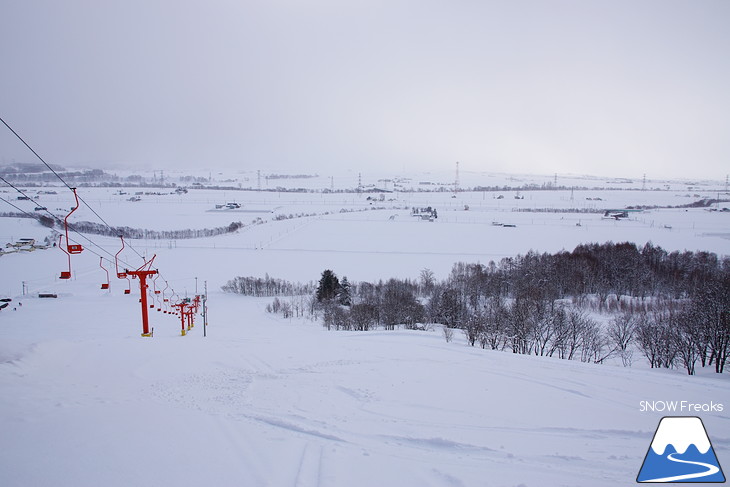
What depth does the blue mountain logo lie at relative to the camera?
203 inches

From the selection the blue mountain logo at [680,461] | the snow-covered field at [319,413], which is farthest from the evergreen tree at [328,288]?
the blue mountain logo at [680,461]

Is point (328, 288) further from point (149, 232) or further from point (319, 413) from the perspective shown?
point (149, 232)

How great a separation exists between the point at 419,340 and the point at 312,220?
52177 mm

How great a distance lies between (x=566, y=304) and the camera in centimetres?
2852

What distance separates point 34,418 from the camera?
19.6ft

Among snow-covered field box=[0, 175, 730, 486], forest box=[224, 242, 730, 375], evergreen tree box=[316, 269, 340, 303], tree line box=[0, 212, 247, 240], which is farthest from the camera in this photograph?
tree line box=[0, 212, 247, 240]

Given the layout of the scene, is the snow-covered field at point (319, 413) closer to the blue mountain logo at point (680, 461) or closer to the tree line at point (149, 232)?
the blue mountain logo at point (680, 461)

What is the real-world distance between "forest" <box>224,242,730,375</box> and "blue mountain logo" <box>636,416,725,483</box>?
37.0 feet

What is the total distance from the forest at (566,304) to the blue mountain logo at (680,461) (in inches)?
444

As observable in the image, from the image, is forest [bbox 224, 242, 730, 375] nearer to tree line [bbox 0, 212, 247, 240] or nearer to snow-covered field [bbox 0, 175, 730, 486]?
snow-covered field [bbox 0, 175, 730, 486]

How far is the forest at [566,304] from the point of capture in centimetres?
1650

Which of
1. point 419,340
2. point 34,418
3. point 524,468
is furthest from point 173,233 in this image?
point 524,468

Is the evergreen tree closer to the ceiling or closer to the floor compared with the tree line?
closer to the floor

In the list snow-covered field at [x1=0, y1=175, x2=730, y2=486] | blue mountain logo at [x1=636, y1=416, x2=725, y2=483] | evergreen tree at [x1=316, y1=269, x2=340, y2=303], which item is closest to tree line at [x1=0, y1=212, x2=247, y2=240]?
evergreen tree at [x1=316, y1=269, x2=340, y2=303]
